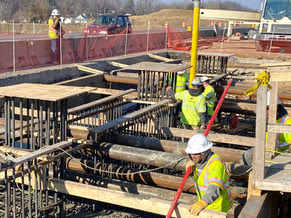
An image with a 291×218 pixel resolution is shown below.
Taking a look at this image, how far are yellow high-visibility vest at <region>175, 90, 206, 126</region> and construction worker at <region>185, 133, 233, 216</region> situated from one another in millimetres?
4805

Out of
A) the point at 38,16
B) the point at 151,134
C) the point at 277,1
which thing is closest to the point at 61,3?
the point at 38,16

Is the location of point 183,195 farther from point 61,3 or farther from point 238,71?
point 61,3

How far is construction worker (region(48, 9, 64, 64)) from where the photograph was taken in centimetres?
1548

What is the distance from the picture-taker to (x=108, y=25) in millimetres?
25281

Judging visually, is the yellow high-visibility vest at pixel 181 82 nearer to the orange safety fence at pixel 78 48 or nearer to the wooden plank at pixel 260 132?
the orange safety fence at pixel 78 48

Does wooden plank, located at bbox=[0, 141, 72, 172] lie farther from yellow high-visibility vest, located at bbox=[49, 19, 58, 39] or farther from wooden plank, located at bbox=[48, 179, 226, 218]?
yellow high-visibility vest, located at bbox=[49, 19, 58, 39]

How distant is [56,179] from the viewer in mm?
6066

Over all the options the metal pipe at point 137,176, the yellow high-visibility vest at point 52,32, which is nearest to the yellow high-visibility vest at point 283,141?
Answer: the metal pipe at point 137,176

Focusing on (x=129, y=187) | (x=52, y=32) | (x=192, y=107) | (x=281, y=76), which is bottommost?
(x=129, y=187)

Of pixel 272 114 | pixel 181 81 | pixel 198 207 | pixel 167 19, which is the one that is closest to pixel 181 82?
pixel 181 81

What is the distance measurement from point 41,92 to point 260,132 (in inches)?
124

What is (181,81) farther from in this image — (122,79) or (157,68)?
(122,79)

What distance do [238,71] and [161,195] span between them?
1412 centimetres

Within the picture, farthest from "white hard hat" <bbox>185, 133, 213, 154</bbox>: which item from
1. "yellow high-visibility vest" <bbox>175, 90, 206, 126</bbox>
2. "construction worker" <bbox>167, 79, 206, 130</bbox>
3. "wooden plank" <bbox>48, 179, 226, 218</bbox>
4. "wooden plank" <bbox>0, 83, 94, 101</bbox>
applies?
"yellow high-visibility vest" <bbox>175, 90, 206, 126</bbox>
